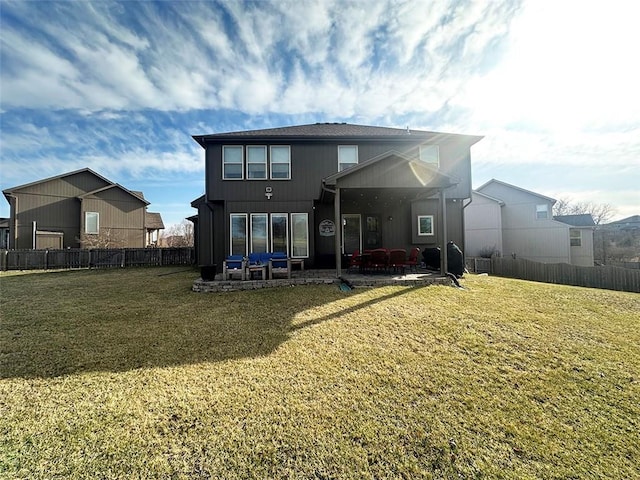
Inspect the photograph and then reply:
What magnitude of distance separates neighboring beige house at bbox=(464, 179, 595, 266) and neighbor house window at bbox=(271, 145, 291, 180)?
16375 mm

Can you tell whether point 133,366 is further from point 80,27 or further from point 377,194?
point 80,27

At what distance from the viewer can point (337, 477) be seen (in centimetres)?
211

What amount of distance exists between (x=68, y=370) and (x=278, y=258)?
19.9ft

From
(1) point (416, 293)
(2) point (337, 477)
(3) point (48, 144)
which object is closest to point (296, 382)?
(2) point (337, 477)

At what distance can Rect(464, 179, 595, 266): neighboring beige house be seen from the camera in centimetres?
1955

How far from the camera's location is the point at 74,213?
793 inches

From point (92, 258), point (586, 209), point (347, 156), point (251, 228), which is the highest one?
point (586, 209)

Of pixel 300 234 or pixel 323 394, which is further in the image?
pixel 300 234

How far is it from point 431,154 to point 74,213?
25.2 metres

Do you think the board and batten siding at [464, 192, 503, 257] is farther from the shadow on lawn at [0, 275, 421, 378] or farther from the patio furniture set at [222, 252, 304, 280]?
the patio furniture set at [222, 252, 304, 280]

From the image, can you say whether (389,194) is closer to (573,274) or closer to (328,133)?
(328,133)

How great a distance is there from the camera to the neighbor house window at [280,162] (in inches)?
462

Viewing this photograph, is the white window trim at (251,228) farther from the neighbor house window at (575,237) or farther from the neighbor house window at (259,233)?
the neighbor house window at (575,237)

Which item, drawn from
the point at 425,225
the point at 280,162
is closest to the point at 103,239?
the point at 280,162
